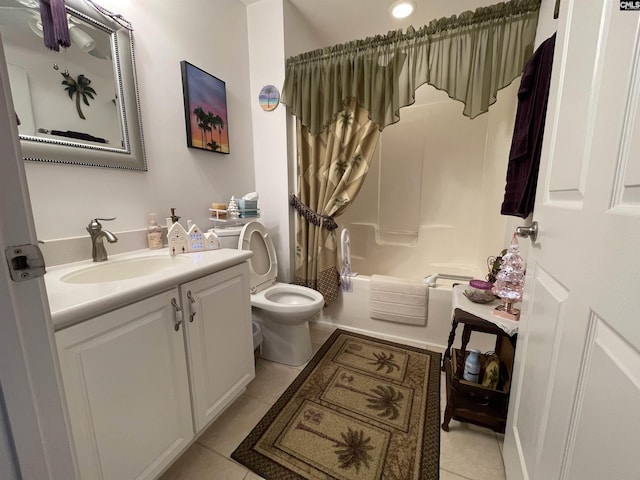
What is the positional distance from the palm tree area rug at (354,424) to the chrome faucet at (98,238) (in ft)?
3.46

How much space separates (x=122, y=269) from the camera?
1.15 metres

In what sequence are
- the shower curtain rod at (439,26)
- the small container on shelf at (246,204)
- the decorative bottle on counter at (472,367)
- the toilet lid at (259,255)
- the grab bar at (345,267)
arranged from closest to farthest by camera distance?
the decorative bottle on counter at (472,367) → the shower curtain rod at (439,26) → the toilet lid at (259,255) → the small container on shelf at (246,204) → the grab bar at (345,267)

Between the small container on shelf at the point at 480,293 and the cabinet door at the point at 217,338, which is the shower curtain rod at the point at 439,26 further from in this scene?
the cabinet door at the point at 217,338

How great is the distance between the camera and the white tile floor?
106cm

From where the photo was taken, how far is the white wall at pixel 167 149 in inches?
42.4

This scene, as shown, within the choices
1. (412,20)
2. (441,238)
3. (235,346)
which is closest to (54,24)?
(235,346)

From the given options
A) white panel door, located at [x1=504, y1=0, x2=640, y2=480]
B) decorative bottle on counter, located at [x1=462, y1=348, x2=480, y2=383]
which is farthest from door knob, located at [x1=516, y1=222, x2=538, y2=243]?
decorative bottle on counter, located at [x1=462, y1=348, x2=480, y2=383]

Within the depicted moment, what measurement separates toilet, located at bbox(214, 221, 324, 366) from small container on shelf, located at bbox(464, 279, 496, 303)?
0.84 meters

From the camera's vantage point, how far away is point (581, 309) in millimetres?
549

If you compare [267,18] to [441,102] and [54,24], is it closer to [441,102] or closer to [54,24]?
[54,24]

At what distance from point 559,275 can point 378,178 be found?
243cm

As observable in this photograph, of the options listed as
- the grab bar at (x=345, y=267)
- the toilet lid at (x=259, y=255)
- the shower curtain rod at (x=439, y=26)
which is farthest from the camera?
the grab bar at (x=345, y=267)

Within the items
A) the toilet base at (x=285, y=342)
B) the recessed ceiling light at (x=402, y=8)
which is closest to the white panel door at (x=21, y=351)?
the toilet base at (x=285, y=342)

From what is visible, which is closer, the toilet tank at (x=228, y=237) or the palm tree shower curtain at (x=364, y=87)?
the palm tree shower curtain at (x=364, y=87)
